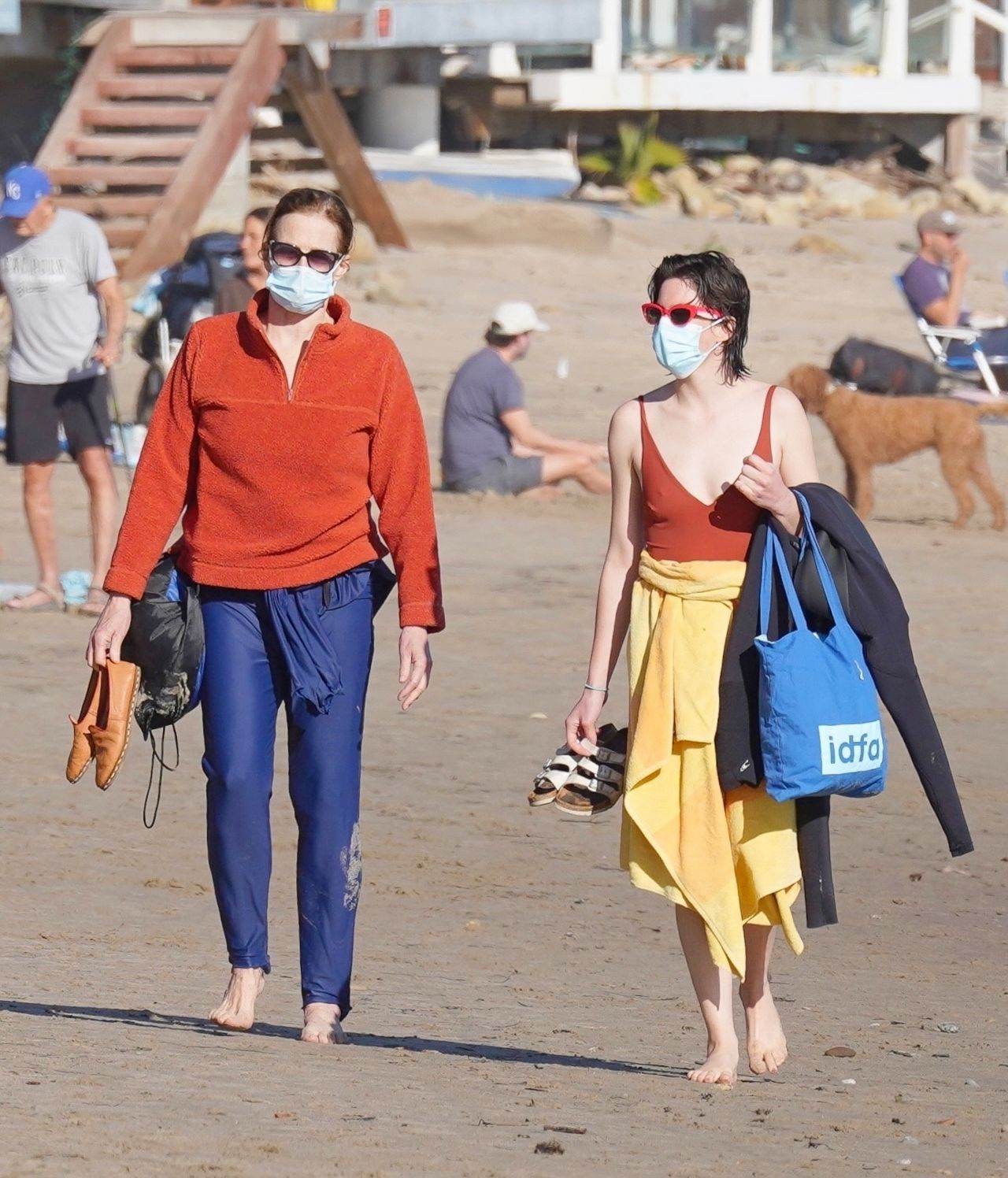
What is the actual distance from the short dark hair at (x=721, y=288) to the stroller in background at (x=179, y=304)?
957cm

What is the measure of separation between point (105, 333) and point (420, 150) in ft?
59.6

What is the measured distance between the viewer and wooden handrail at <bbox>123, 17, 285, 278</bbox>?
18.7 meters

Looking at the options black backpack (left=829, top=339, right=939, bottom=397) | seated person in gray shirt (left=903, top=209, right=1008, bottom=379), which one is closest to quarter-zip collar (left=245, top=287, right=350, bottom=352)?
black backpack (left=829, top=339, right=939, bottom=397)

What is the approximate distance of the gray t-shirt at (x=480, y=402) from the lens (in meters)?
12.6

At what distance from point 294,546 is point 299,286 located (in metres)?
0.54

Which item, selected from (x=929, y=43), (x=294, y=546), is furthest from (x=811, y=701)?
(x=929, y=43)

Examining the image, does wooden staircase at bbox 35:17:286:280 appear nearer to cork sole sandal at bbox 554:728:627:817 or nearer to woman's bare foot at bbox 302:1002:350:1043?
woman's bare foot at bbox 302:1002:350:1043

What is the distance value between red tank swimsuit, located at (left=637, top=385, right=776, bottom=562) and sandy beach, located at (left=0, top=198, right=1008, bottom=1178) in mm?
1088

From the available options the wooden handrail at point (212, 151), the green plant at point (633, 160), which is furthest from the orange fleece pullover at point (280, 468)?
the green plant at point (633, 160)

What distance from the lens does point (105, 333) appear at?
9.38 meters

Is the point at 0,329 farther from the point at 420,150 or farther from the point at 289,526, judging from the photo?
the point at 289,526

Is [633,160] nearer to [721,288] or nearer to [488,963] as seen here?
[488,963]

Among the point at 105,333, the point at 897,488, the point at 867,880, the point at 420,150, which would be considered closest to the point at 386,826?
the point at 867,880

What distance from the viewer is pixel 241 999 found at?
4.67 metres
